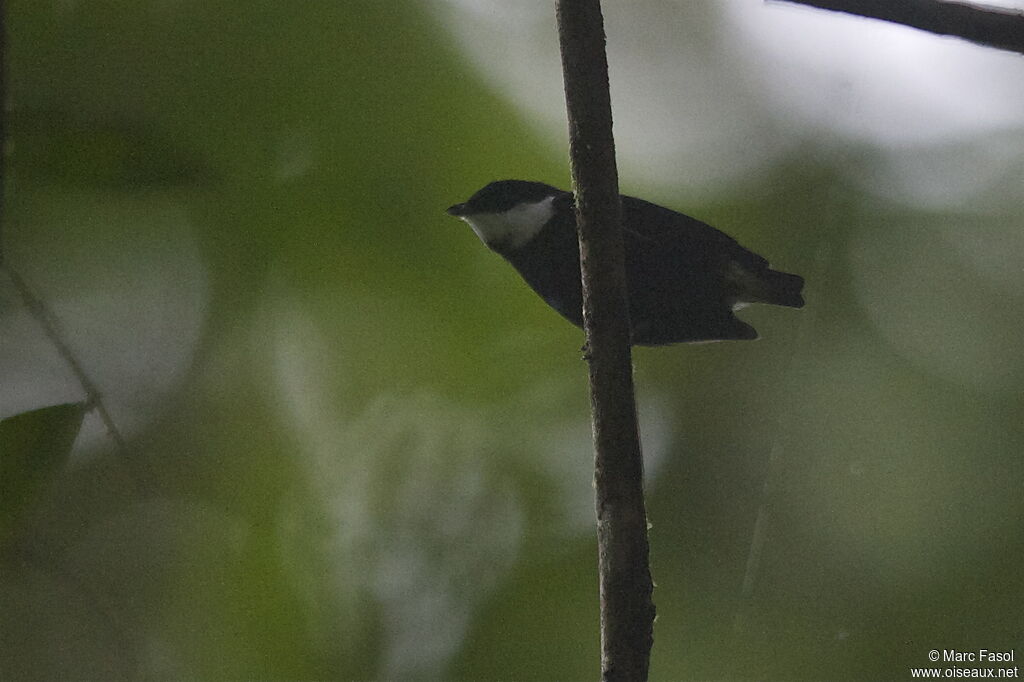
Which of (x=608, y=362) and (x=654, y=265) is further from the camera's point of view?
(x=654, y=265)

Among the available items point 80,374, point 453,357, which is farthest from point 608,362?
point 80,374

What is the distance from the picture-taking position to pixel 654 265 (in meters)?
1.40

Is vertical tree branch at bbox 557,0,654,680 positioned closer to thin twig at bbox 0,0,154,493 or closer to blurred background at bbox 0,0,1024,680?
blurred background at bbox 0,0,1024,680

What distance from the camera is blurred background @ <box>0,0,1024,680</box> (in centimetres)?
139

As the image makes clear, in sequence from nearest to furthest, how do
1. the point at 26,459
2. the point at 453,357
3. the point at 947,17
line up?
the point at 947,17 → the point at 26,459 → the point at 453,357

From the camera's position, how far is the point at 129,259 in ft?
5.01

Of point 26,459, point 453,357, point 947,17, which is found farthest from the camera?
point 453,357

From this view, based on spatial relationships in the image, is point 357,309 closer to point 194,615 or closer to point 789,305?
point 194,615

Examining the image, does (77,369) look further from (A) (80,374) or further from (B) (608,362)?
(B) (608,362)

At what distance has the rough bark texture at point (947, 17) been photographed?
→ 36.0 inches

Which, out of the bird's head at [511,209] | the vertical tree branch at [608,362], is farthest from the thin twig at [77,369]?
the vertical tree branch at [608,362]

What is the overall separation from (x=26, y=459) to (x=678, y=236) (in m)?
1.13

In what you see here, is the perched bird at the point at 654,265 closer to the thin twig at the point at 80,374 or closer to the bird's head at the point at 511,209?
the bird's head at the point at 511,209

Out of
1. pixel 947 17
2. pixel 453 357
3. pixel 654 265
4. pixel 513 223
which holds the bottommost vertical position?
pixel 453 357
